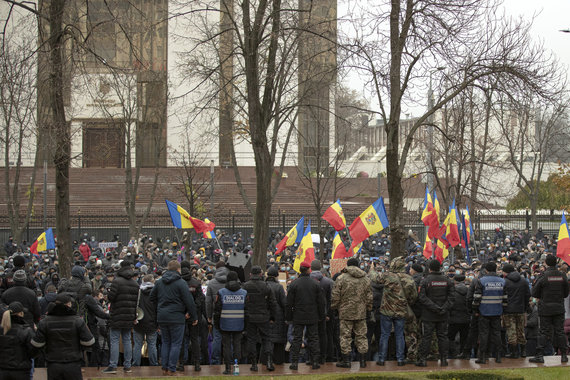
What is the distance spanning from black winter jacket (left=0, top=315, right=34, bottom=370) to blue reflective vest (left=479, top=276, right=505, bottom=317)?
6.87m

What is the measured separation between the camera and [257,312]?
11.4m

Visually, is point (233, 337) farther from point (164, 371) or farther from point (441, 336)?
point (441, 336)

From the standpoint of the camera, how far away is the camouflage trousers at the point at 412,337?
12047 mm

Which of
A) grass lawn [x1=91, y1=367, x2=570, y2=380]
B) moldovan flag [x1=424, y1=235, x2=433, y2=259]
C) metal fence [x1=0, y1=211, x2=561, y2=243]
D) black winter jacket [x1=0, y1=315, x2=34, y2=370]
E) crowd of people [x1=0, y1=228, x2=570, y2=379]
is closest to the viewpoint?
black winter jacket [x1=0, y1=315, x2=34, y2=370]

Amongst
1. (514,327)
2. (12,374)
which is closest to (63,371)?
(12,374)

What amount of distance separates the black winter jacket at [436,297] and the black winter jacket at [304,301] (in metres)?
1.57

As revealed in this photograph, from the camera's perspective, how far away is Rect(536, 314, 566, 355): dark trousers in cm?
1227

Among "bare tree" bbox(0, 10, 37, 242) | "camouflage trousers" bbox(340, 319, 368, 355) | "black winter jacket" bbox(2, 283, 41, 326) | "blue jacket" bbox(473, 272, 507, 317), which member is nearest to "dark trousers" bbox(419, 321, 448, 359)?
"blue jacket" bbox(473, 272, 507, 317)

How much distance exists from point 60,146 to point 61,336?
6043 mm

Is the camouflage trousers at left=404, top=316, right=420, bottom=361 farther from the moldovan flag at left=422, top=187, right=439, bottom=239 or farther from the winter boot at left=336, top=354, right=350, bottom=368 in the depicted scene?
the moldovan flag at left=422, top=187, right=439, bottom=239

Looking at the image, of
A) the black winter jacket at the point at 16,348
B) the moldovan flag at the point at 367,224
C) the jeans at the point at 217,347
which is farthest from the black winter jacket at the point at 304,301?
the moldovan flag at the point at 367,224

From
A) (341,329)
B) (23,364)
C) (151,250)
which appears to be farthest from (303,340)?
(151,250)

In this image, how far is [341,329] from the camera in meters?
11.6

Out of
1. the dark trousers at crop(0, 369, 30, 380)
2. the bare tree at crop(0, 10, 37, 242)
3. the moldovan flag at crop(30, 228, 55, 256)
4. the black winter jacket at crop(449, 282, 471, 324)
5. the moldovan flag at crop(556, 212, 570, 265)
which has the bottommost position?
the dark trousers at crop(0, 369, 30, 380)
